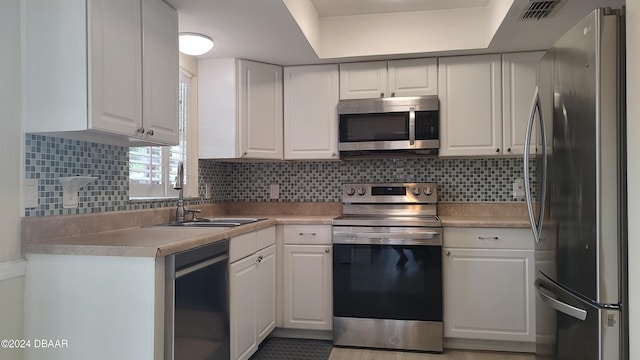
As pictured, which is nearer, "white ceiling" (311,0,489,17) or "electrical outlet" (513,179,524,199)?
"white ceiling" (311,0,489,17)

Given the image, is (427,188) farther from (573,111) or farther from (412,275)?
(573,111)

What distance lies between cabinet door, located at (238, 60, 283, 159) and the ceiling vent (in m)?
1.69

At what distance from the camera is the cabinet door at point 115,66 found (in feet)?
4.99

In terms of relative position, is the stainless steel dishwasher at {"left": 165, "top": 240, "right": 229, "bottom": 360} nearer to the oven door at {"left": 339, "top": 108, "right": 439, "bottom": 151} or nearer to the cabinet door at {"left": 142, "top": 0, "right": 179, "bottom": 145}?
the cabinet door at {"left": 142, "top": 0, "right": 179, "bottom": 145}

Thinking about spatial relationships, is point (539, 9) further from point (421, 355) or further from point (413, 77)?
point (421, 355)

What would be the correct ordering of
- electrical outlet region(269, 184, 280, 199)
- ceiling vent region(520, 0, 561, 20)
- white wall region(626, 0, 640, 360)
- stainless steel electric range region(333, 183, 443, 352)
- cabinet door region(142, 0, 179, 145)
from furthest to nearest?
electrical outlet region(269, 184, 280, 199), stainless steel electric range region(333, 183, 443, 352), ceiling vent region(520, 0, 561, 20), cabinet door region(142, 0, 179, 145), white wall region(626, 0, 640, 360)

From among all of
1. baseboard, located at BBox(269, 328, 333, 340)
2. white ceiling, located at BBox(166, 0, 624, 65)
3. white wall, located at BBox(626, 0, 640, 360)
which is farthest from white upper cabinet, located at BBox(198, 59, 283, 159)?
white wall, located at BBox(626, 0, 640, 360)

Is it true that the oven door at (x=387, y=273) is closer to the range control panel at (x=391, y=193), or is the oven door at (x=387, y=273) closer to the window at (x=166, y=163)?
the range control panel at (x=391, y=193)

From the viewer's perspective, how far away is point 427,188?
306 centimetres

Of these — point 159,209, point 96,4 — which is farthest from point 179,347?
point 96,4

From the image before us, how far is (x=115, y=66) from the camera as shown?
1631 mm

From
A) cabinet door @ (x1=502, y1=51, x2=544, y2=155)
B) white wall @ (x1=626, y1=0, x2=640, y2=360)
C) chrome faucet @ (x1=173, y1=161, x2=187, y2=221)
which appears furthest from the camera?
cabinet door @ (x1=502, y1=51, x2=544, y2=155)

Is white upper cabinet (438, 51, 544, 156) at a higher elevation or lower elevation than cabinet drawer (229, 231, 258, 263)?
higher

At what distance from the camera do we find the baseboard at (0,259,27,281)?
4.80 ft
